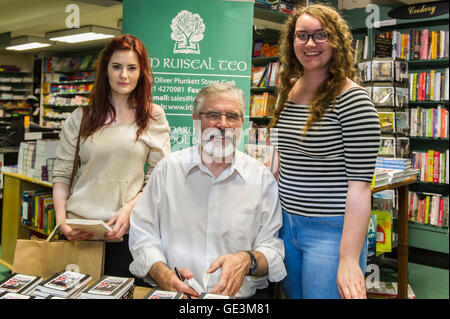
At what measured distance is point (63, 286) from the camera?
3.69ft

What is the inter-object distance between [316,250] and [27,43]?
1.46 metres

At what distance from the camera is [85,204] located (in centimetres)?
166

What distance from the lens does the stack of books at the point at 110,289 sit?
1108 mm

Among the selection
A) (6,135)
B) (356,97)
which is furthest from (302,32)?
(6,135)

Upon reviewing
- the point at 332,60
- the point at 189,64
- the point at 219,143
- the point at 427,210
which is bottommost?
the point at 427,210

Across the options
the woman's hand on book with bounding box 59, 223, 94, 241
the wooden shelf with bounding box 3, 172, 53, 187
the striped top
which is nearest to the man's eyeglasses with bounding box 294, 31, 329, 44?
the striped top

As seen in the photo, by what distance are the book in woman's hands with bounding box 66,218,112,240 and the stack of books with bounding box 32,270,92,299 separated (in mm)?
341

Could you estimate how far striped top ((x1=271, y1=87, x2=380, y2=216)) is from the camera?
4.11ft

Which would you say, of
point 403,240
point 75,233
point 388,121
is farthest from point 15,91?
point 388,121

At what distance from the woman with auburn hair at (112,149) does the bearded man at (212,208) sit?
23 centimetres

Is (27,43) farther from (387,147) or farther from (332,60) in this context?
(387,147)

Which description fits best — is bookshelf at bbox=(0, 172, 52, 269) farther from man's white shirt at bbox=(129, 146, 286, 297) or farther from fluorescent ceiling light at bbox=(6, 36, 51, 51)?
man's white shirt at bbox=(129, 146, 286, 297)

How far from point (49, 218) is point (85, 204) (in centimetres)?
38

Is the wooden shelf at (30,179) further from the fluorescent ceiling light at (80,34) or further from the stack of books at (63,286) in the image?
the stack of books at (63,286)
